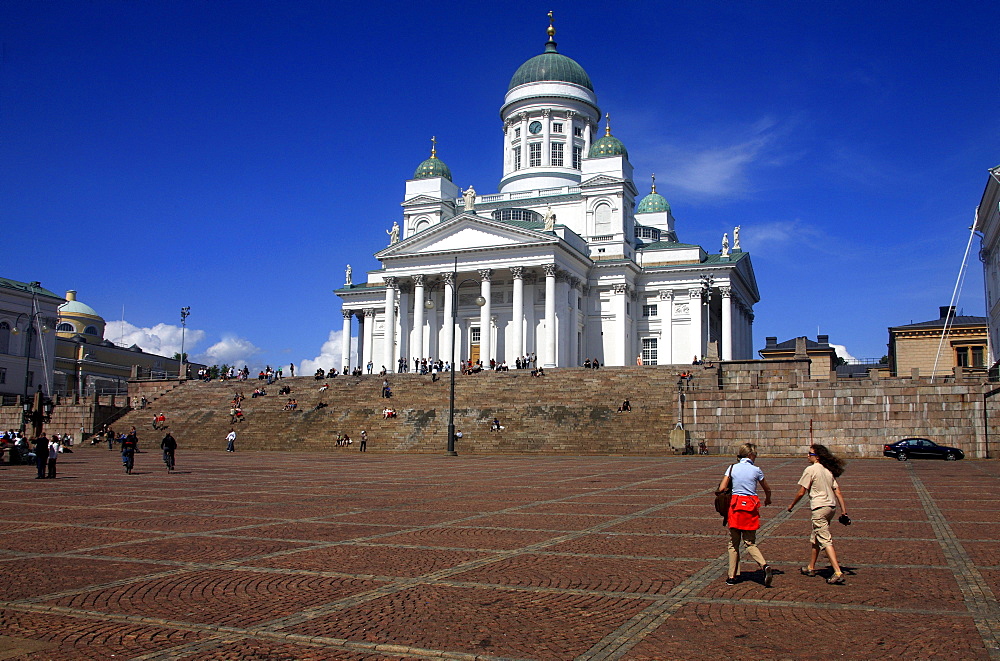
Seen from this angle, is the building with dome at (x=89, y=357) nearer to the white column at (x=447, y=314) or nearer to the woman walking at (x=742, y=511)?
the white column at (x=447, y=314)

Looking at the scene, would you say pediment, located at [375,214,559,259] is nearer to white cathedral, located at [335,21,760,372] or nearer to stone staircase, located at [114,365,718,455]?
white cathedral, located at [335,21,760,372]

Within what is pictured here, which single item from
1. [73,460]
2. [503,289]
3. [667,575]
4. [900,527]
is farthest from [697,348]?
[667,575]

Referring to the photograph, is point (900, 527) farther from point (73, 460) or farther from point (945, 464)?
point (73, 460)

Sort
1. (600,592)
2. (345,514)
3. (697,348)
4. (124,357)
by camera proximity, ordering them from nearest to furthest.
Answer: (600,592)
(345,514)
(697,348)
(124,357)

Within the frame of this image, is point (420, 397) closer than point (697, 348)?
Yes

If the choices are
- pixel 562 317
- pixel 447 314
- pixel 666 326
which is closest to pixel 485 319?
pixel 562 317

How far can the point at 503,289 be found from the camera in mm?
70500

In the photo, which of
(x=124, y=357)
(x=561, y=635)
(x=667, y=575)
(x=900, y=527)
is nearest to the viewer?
(x=561, y=635)

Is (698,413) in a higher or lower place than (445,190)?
lower

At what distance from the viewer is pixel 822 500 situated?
9.71 m

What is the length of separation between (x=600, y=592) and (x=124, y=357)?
4098 inches

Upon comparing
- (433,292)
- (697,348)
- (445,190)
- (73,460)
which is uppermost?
(445,190)

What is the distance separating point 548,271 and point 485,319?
604cm

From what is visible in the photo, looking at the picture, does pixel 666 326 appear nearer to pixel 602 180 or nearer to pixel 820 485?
pixel 602 180
